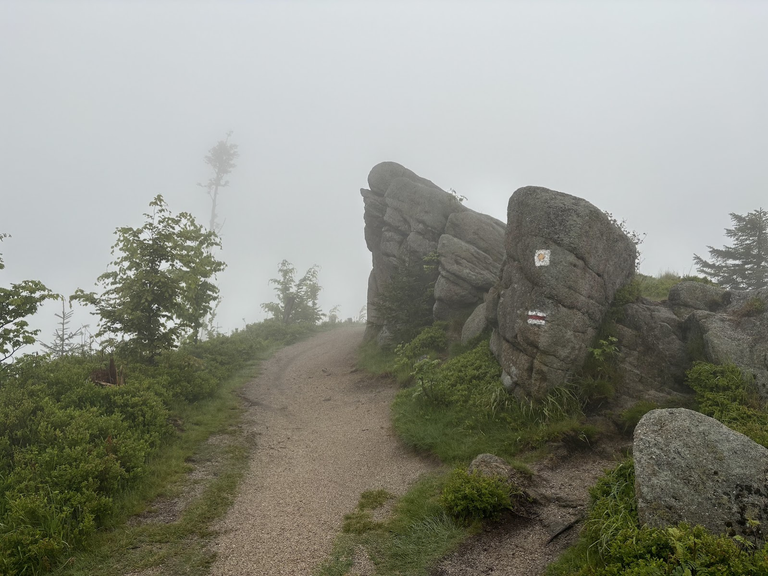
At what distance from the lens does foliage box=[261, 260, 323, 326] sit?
4050cm

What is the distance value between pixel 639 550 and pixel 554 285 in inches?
334

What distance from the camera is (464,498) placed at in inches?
308

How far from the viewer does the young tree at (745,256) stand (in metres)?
24.7

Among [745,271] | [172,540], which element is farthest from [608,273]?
[745,271]

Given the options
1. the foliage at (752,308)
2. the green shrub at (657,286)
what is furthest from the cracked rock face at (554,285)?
the green shrub at (657,286)

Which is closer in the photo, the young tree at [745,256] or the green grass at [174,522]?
the green grass at [174,522]

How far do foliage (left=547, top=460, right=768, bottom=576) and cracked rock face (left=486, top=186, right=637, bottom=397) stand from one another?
5.55m

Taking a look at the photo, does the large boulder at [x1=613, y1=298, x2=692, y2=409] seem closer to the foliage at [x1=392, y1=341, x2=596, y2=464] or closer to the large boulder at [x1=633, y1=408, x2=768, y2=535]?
the foliage at [x1=392, y1=341, x2=596, y2=464]

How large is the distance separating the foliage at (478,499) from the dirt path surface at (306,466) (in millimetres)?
2137

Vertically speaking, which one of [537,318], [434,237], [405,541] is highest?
[434,237]

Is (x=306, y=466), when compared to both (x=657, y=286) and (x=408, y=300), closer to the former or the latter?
(x=408, y=300)

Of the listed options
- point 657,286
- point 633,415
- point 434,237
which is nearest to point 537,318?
point 633,415

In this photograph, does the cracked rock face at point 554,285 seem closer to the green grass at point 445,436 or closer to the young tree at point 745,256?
the green grass at point 445,436

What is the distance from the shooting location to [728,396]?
10.2 m
